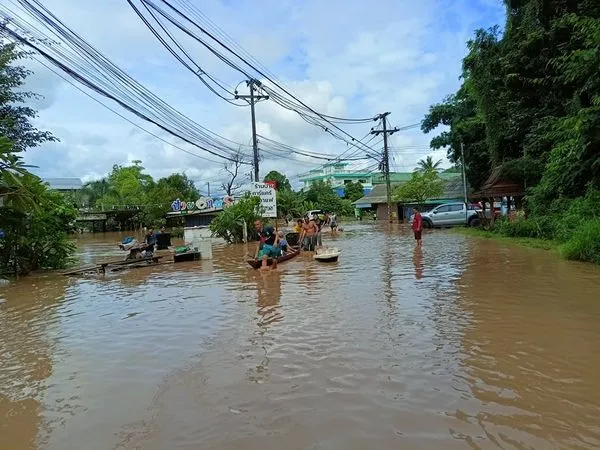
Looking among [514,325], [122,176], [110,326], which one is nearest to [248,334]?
[110,326]

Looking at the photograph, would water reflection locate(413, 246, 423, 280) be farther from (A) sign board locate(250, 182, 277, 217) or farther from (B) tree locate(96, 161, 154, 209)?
(B) tree locate(96, 161, 154, 209)

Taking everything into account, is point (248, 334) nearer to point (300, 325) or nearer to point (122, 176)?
point (300, 325)

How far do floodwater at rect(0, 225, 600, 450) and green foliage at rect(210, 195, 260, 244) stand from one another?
15539 millimetres

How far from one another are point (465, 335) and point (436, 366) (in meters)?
1.47

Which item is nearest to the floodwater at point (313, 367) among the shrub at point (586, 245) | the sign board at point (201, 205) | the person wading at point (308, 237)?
the shrub at point (586, 245)

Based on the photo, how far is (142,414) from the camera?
191 inches

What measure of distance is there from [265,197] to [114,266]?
10.8 metres

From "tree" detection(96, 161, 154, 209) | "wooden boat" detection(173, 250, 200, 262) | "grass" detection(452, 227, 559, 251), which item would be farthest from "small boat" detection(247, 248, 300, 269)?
"tree" detection(96, 161, 154, 209)

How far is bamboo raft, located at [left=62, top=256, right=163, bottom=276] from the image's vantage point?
56.9 feet

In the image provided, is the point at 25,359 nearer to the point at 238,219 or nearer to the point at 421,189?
the point at 238,219

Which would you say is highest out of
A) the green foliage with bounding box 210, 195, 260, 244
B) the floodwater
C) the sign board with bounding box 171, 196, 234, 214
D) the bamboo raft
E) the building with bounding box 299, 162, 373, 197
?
the building with bounding box 299, 162, 373, 197

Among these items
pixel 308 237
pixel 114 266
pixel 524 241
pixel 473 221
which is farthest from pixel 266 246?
pixel 473 221

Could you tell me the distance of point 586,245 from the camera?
1397 cm

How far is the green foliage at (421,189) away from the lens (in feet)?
170
